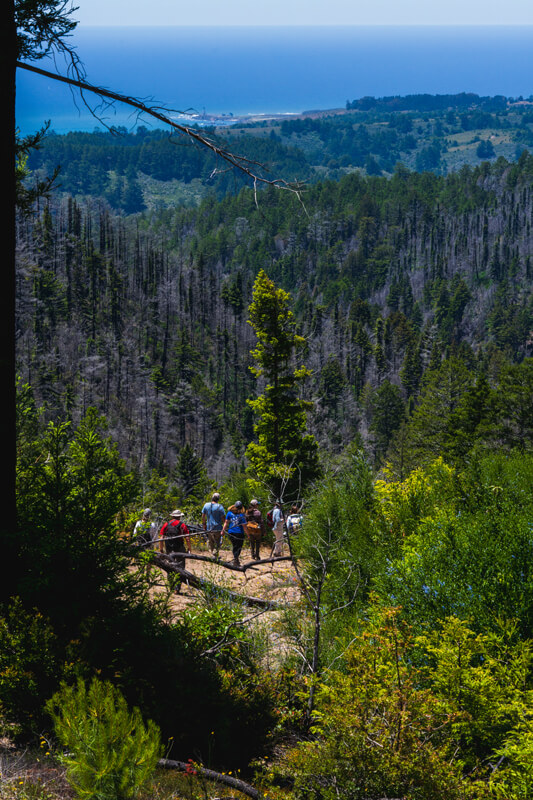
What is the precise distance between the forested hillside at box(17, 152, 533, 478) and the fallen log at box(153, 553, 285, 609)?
46.9 ft

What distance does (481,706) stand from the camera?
5.08m

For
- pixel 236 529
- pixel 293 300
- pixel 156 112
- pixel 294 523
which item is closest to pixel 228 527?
pixel 236 529

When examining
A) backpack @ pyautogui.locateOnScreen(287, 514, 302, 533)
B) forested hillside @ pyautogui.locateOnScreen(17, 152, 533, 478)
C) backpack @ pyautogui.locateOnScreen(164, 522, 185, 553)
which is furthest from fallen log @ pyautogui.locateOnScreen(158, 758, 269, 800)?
forested hillside @ pyautogui.locateOnScreen(17, 152, 533, 478)

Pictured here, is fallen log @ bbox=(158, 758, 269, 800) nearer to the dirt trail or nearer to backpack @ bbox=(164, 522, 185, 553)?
the dirt trail

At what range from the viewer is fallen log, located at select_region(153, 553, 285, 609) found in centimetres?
764

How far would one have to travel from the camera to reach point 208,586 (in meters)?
7.52

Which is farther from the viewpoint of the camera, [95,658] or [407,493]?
[407,493]

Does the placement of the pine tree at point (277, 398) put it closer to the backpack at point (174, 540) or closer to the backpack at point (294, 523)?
the backpack at point (294, 523)

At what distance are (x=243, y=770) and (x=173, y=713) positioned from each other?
819mm

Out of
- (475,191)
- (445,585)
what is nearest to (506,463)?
(445,585)

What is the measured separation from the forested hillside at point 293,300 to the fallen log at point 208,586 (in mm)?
14284

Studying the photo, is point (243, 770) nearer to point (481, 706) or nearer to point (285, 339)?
point (481, 706)

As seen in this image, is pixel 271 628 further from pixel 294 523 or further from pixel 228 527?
pixel 294 523

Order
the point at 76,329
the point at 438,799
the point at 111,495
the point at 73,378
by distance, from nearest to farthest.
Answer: the point at 438,799 → the point at 111,495 → the point at 73,378 → the point at 76,329
